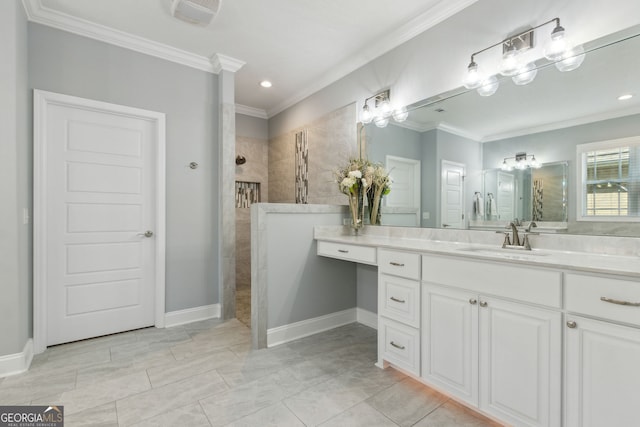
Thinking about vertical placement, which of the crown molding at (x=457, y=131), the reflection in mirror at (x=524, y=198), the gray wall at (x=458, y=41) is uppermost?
the gray wall at (x=458, y=41)

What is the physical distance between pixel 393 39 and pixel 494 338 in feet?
8.16

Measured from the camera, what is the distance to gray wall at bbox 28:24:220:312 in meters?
2.59

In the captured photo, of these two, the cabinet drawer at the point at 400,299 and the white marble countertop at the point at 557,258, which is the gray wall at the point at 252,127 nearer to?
the white marble countertop at the point at 557,258

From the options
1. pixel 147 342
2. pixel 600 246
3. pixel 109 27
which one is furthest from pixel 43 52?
pixel 600 246

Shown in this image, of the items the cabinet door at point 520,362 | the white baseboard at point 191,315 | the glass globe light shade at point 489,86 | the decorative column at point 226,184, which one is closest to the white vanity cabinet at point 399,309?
the cabinet door at point 520,362

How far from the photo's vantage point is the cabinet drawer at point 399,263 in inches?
73.3

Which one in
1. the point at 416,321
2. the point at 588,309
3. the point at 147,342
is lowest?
the point at 147,342

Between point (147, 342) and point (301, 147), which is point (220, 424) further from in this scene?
point (301, 147)

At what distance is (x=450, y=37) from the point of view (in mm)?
2307

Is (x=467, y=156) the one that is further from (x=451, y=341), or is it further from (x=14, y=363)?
(x=14, y=363)

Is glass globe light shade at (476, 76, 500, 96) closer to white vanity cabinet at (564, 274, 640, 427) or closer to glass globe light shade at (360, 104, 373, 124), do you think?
glass globe light shade at (360, 104, 373, 124)

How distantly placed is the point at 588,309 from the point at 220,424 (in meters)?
1.78

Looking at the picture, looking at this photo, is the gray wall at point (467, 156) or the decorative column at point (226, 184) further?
the decorative column at point (226, 184)

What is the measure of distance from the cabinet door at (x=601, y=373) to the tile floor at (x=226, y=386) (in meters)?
0.51
